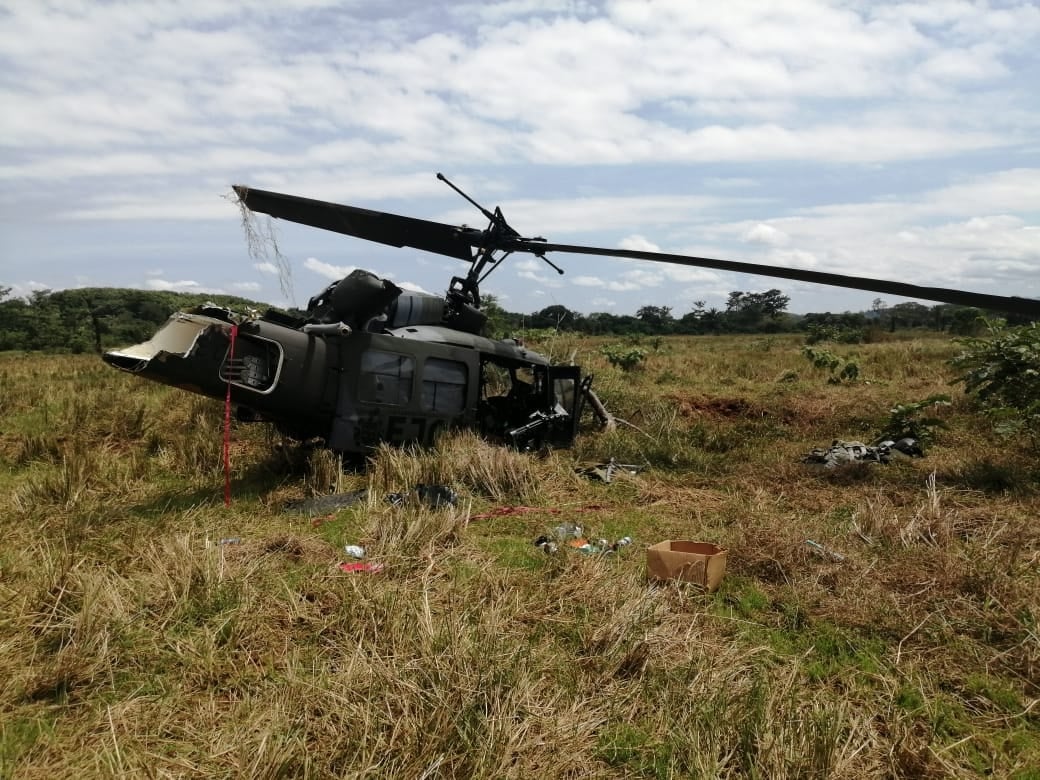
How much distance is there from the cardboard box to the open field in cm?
11

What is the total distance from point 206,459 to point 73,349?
23.3m

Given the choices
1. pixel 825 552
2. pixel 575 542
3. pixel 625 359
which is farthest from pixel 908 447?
pixel 625 359

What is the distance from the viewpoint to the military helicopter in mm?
6488

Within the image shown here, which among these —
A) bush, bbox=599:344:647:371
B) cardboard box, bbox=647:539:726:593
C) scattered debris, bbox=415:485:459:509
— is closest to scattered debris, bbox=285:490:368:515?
scattered debris, bbox=415:485:459:509

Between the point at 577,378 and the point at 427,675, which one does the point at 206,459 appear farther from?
the point at 427,675

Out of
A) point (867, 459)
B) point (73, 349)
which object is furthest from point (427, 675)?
point (73, 349)

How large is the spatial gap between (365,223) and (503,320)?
1172cm

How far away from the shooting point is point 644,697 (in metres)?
3.19

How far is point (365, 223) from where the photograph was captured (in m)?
8.34

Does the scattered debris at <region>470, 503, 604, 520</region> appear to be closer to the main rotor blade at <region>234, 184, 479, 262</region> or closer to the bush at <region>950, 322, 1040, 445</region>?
the main rotor blade at <region>234, 184, 479, 262</region>

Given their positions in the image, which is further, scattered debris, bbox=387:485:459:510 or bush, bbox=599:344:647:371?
bush, bbox=599:344:647:371

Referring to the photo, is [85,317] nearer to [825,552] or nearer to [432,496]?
[432,496]

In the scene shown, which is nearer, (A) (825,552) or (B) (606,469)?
(A) (825,552)

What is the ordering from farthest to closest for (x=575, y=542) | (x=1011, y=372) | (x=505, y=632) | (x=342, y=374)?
(x=1011, y=372) < (x=342, y=374) < (x=575, y=542) < (x=505, y=632)
